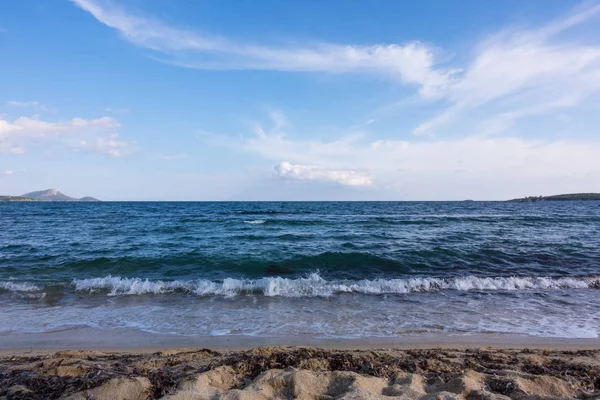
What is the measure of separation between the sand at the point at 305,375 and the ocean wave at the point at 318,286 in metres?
4.44

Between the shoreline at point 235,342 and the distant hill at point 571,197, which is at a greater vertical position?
the distant hill at point 571,197

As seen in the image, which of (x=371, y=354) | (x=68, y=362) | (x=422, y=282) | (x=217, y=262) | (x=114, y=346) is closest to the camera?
(x=68, y=362)

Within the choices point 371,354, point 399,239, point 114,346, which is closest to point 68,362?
point 114,346

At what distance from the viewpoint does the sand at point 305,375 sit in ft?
11.8

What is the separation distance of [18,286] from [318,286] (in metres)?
8.98

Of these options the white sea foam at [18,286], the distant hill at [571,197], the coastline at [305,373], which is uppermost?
the distant hill at [571,197]

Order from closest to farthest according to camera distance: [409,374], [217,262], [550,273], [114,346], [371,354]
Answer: [409,374]
[371,354]
[114,346]
[550,273]
[217,262]

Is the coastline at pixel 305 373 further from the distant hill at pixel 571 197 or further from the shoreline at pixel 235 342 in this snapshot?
the distant hill at pixel 571 197

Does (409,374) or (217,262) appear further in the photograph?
(217,262)

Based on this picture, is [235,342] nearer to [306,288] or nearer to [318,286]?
[306,288]

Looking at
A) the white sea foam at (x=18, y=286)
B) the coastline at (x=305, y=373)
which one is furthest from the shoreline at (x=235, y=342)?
the white sea foam at (x=18, y=286)

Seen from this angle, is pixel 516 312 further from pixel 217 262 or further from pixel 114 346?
pixel 217 262

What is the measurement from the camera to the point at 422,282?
10.4 metres

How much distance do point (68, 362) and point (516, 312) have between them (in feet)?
28.6
